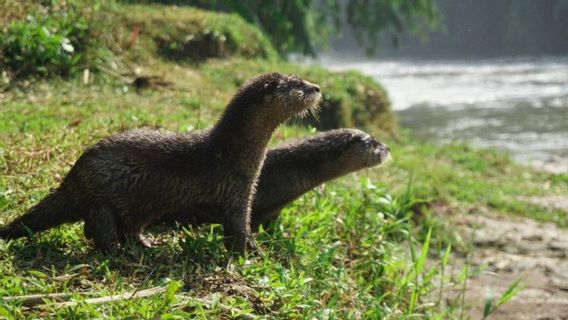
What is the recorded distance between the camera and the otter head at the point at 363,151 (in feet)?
17.5

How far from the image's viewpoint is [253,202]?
4.61 metres

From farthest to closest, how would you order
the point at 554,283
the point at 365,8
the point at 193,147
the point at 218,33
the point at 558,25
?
the point at 558,25
the point at 365,8
the point at 218,33
the point at 554,283
the point at 193,147

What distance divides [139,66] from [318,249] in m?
6.36

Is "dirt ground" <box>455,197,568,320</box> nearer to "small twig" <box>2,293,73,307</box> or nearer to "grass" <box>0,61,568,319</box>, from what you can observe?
"grass" <box>0,61,568,319</box>

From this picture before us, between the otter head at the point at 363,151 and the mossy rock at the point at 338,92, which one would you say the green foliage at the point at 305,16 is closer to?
the mossy rock at the point at 338,92

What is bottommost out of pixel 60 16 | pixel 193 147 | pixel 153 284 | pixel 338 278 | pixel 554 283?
pixel 554 283

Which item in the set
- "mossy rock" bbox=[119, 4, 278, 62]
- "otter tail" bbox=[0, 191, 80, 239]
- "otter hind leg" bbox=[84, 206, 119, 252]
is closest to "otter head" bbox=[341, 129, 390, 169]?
"otter hind leg" bbox=[84, 206, 119, 252]

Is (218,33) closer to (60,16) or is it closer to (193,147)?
(60,16)

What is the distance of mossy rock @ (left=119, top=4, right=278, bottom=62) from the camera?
11.0 meters

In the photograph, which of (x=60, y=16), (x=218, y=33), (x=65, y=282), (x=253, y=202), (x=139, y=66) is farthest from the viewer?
(x=218, y=33)

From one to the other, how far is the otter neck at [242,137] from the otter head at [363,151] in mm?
1414

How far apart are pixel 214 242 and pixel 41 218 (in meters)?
0.95

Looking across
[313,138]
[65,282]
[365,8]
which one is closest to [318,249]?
[313,138]

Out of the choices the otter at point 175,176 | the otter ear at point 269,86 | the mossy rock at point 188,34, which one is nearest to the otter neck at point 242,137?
the otter at point 175,176
